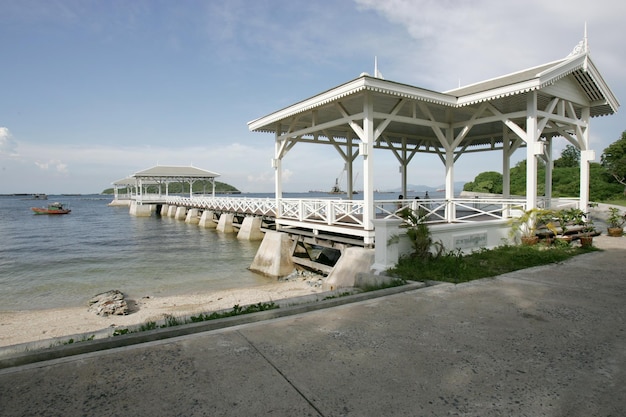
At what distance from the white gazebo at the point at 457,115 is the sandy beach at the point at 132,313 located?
3521 millimetres

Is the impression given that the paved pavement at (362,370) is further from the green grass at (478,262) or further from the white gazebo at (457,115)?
the white gazebo at (457,115)

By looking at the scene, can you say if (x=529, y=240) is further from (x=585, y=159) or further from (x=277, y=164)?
(x=277, y=164)

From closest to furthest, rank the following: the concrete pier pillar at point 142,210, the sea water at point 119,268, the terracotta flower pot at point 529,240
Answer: the terracotta flower pot at point 529,240
the sea water at point 119,268
the concrete pier pillar at point 142,210

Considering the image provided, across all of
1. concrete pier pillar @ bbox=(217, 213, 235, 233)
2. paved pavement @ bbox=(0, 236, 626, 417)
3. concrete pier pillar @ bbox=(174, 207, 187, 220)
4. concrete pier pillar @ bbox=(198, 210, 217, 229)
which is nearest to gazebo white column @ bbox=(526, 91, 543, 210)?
paved pavement @ bbox=(0, 236, 626, 417)

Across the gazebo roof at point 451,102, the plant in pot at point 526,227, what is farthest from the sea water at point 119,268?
the plant in pot at point 526,227

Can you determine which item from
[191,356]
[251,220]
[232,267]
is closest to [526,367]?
[191,356]

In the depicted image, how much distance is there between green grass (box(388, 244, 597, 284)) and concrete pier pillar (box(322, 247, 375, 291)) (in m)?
2.10

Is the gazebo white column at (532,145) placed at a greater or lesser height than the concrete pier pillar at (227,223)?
greater

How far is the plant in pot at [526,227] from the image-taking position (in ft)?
29.7

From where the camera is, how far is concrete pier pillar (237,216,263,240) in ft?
68.2

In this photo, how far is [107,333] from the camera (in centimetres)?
372

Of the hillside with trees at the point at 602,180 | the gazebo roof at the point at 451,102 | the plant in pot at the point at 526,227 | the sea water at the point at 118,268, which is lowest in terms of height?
the sea water at the point at 118,268

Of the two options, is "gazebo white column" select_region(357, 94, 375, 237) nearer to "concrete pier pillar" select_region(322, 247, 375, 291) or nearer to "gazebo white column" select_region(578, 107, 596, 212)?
"concrete pier pillar" select_region(322, 247, 375, 291)

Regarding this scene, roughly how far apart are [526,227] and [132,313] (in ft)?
33.6
